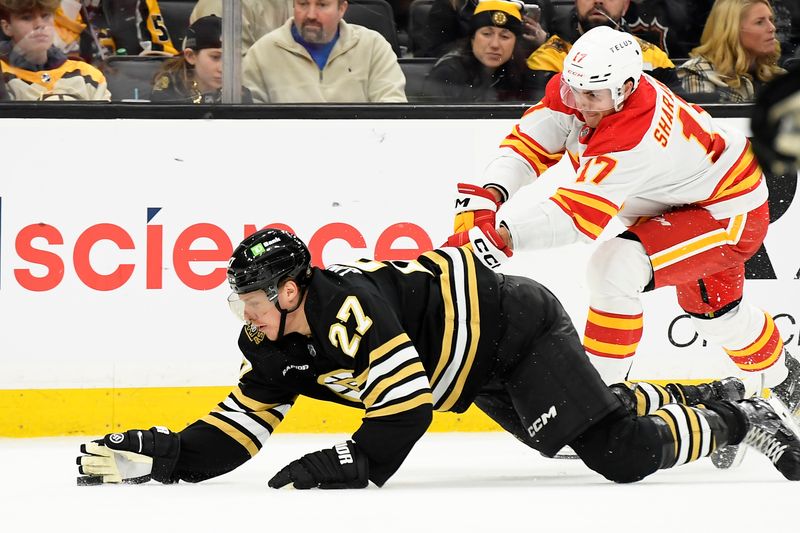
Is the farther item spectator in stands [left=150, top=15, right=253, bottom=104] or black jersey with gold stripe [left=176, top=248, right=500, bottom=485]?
spectator in stands [left=150, top=15, right=253, bottom=104]

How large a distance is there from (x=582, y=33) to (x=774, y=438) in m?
1.99

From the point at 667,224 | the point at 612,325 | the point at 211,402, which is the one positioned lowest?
the point at 211,402

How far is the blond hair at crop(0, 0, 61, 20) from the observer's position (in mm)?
4867

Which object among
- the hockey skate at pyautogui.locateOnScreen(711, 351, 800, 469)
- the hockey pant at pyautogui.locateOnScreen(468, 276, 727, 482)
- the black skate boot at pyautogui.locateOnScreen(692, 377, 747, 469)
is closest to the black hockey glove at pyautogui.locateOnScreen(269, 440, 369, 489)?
the hockey pant at pyautogui.locateOnScreen(468, 276, 727, 482)

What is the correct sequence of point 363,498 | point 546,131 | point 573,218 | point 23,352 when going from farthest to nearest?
1. point 23,352
2. point 546,131
3. point 573,218
4. point 363,498

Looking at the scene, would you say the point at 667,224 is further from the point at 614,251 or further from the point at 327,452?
the point at 327,452

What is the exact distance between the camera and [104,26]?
15.9 feet

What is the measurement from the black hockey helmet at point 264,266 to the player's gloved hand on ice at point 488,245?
99cm

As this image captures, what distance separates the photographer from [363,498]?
294cm

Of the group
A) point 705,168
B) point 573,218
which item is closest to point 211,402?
point 573,218

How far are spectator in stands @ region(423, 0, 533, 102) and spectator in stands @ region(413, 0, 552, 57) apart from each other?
23 mm

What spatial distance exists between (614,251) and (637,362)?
3.06 ft

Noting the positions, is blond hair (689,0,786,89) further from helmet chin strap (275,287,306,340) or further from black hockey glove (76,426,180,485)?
black hockey glove (76,426,180,485)

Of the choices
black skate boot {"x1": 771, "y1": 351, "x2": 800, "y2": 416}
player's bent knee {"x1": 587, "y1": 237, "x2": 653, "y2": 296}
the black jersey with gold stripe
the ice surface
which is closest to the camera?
the ice surface
